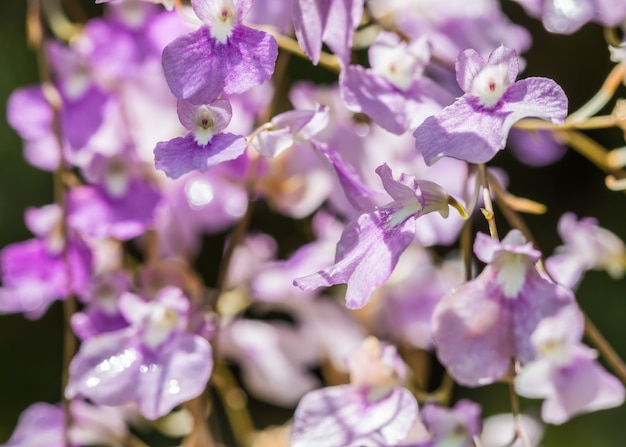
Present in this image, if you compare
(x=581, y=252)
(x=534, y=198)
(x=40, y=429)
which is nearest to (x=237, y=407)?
(x=40, y=429)

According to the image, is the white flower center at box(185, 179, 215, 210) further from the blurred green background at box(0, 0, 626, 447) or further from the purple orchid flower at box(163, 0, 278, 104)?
the blurred green background at box(0, 0, 626, 447)

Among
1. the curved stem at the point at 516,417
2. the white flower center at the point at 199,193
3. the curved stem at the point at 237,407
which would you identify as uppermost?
the curved stem at the point at 516,417

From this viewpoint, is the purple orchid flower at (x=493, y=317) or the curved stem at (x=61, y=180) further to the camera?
the curved stem at (x=61, y=180)

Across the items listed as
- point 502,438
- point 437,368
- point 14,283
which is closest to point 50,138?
point 14,283

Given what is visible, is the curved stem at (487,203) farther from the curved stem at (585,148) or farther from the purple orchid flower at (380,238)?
the curved stem at (585,148)

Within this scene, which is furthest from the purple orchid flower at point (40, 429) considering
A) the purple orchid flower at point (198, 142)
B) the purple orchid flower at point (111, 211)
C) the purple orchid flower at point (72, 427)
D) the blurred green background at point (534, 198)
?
the blurred green background at point (534, 198)

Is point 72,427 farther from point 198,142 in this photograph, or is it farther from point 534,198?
point 534,198
